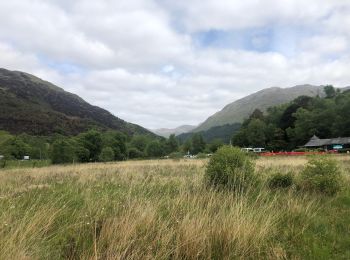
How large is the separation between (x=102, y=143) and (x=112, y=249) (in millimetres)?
87864

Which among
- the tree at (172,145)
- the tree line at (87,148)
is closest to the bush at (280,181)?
the tree line at (87,148)

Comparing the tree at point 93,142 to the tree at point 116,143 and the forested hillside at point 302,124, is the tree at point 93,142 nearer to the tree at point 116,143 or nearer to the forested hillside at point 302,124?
the tree at point 116,143

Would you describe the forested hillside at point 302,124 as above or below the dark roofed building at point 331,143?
above

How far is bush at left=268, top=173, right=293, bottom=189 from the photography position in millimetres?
11041

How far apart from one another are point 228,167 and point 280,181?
6.43 feet

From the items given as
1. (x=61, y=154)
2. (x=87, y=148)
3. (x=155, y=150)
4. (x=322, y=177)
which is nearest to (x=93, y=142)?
(x=87, y=148)

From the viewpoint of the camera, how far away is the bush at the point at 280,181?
36.2ft

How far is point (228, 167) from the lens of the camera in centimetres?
1023

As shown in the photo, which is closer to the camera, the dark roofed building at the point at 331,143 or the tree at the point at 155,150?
the dark roofed building at the point at 331,143

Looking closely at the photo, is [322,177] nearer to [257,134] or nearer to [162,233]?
[162,233]

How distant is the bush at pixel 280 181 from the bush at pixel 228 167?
3.23 feet

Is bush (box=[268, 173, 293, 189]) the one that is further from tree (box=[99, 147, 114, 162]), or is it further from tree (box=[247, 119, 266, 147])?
tree (box=[247, 119, 266, 147])

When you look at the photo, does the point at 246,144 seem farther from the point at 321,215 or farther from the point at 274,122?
the point at 321,215

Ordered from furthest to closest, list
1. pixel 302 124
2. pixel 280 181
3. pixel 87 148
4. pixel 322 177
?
pixel 302 124
pixel 87 148
pixel 280 181
pixel 322 177
